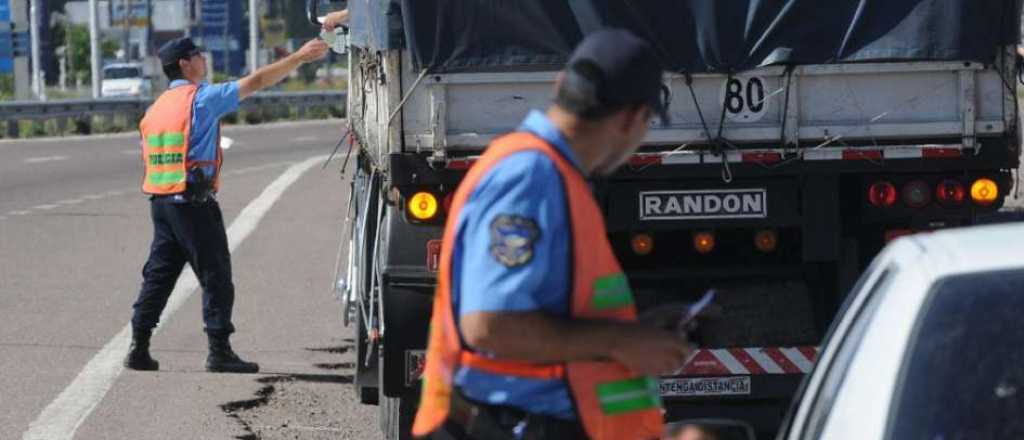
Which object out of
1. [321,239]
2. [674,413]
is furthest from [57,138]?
[674,413]

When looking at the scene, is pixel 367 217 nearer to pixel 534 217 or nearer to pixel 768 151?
pixel 768 151

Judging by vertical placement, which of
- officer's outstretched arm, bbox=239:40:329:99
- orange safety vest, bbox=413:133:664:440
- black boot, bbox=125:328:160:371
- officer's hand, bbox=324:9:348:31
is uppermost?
officer's hand, bbox=324:9:348:31

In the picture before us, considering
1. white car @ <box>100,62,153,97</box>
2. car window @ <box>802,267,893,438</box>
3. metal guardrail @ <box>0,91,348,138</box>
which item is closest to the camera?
car window @ <box>802,267,893,438</box>

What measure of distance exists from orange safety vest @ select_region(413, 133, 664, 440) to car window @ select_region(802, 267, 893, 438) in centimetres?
34

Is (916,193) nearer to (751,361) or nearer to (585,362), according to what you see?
(751,361)

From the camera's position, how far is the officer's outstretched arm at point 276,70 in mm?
10531

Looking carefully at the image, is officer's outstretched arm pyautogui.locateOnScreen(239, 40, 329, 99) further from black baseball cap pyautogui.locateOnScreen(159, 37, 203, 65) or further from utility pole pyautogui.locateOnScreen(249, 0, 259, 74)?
utility pole pyautogui.locateOnScreen(249, 0, 259, 74)

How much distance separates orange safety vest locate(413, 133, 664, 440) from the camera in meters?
3.80

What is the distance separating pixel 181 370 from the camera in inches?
428

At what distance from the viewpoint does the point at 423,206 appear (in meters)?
7.89

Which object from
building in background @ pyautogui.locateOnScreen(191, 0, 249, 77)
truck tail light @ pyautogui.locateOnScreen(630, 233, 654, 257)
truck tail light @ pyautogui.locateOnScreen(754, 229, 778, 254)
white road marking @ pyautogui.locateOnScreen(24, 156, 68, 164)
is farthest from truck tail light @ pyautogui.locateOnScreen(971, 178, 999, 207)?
building in background @ pyautogui.locateOnScreen(191, 0, 249, 77)

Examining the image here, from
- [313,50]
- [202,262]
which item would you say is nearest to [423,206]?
[313,50]

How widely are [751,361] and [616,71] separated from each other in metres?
4.47

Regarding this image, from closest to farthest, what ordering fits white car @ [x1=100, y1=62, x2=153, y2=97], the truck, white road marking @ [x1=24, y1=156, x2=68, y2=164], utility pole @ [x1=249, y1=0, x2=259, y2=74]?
the truck < white road marking @ [x1=24, y1=156, x2=68, y2=164] < utility pole @ [x1=249, y1=0, x2=259, y2=74] < white car @ [x1=100, y1=62, x2=153, y2=97]
